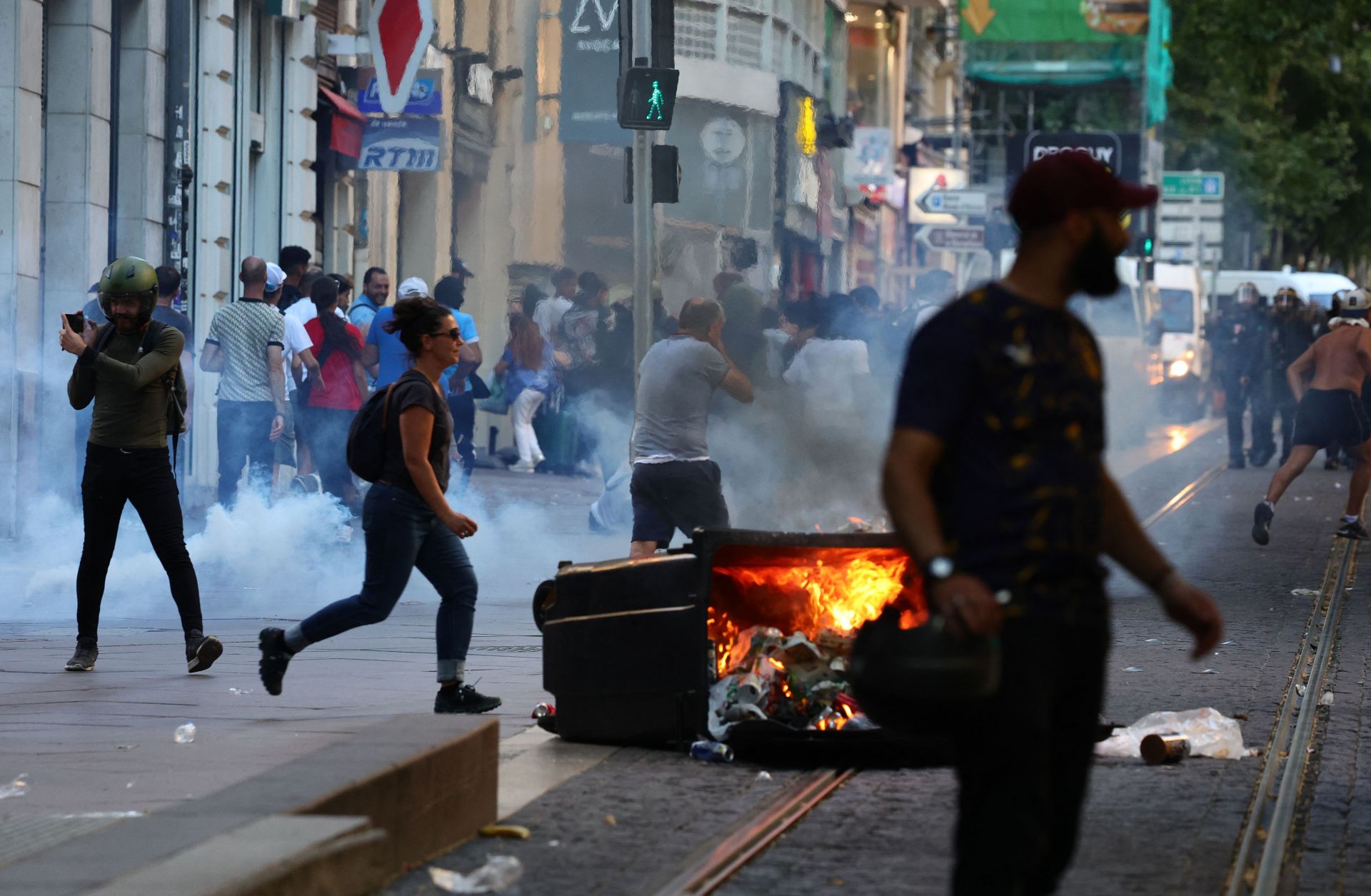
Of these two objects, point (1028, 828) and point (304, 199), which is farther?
point (304, 199)

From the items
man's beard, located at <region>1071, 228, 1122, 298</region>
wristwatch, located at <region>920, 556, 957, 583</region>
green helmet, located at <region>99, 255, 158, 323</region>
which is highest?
man's beard, located at <region>1071, 228, 1122, 298</region>

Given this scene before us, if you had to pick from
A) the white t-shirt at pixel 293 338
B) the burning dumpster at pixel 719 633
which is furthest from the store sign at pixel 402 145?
the burning dumpster at pixel 719 633

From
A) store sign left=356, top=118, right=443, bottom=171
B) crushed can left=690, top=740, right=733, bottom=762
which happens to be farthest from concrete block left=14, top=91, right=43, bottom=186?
crushed can left=690, top=740, right=733, bottom=762

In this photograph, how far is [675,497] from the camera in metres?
10.8

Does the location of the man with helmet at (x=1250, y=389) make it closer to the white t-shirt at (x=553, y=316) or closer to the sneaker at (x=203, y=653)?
the white t-shirt at (x=553, y=316)

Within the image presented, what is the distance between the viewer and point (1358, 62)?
195 ft

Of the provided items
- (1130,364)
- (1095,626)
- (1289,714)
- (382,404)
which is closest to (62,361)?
(382,404)

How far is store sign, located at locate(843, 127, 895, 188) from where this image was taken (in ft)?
143

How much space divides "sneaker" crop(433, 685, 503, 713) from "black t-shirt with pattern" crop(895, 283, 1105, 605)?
175 inches

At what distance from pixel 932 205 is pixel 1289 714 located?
88.3 ft

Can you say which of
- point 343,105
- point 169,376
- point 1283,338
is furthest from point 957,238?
point 169,376

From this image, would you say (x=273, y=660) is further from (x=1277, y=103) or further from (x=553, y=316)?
(x=1277, y=103)

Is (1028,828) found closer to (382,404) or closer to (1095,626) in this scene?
(1095,626)

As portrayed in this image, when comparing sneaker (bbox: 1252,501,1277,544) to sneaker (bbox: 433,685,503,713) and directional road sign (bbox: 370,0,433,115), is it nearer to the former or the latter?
directional road sign (bbox: 370,0,433,115)
